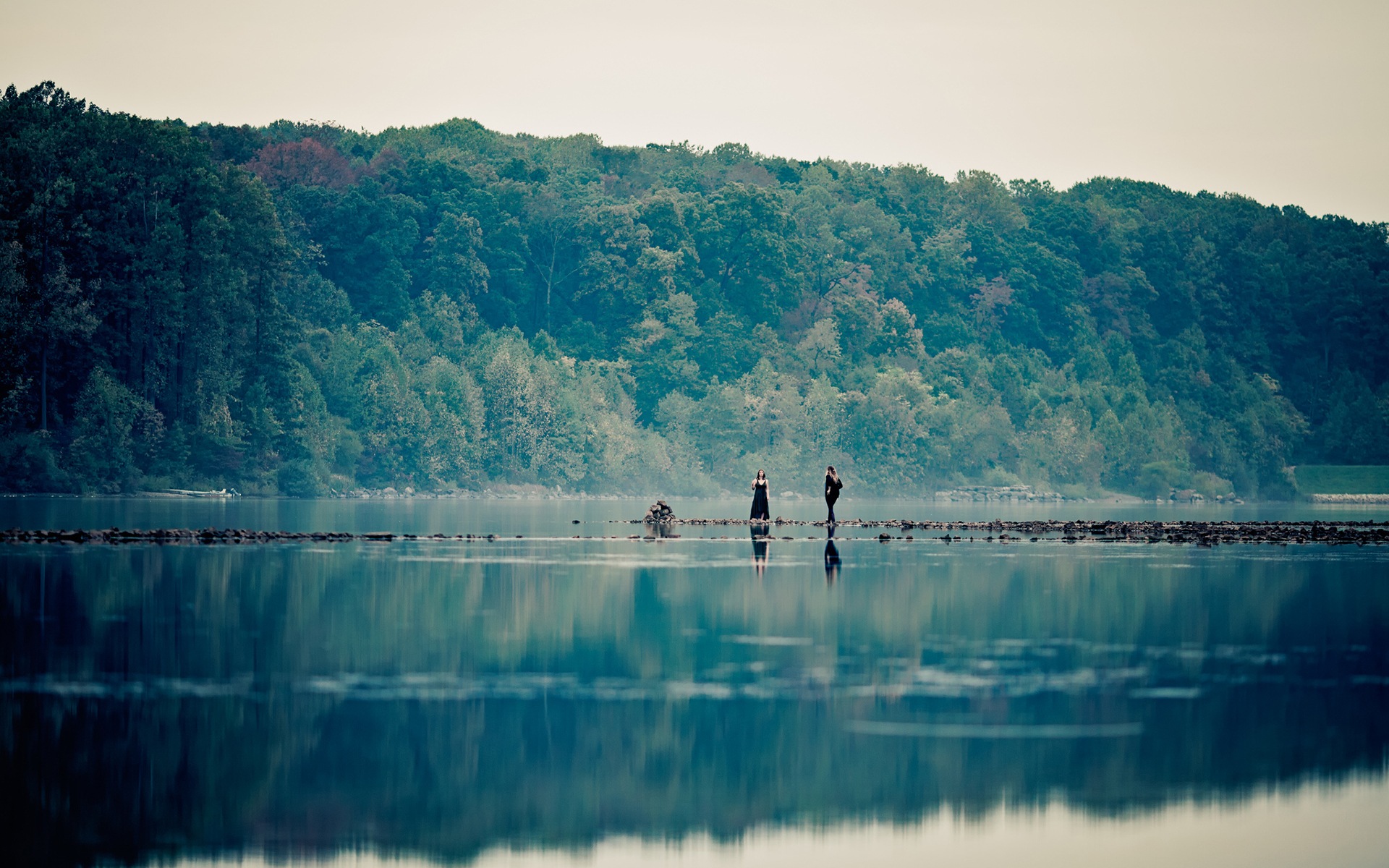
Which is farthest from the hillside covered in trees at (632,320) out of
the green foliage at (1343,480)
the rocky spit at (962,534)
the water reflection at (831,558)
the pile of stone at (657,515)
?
the water reflection at (831,558)

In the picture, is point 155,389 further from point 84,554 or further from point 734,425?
point 84,554

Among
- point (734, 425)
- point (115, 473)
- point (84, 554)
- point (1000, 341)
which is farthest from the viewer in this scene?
point (1000, 341)

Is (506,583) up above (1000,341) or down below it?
below

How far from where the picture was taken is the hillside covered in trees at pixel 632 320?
85625mm

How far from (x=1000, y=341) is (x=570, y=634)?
116 m

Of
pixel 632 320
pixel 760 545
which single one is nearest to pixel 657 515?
pixel 760 545

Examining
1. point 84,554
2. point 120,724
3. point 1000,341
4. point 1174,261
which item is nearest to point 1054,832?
point 120,724

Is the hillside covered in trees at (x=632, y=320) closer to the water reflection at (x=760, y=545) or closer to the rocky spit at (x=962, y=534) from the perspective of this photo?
the rocky spit at (x=962, y=534)

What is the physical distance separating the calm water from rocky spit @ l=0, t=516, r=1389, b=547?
10091 millimetres

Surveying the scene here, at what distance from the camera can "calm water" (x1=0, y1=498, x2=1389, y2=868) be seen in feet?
42.7

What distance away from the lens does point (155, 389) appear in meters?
87.1

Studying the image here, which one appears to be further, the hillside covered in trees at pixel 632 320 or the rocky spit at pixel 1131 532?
the hillside covered in trees at pixel 632 320

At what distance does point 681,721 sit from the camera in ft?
56.0

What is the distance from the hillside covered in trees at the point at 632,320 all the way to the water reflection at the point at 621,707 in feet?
190
